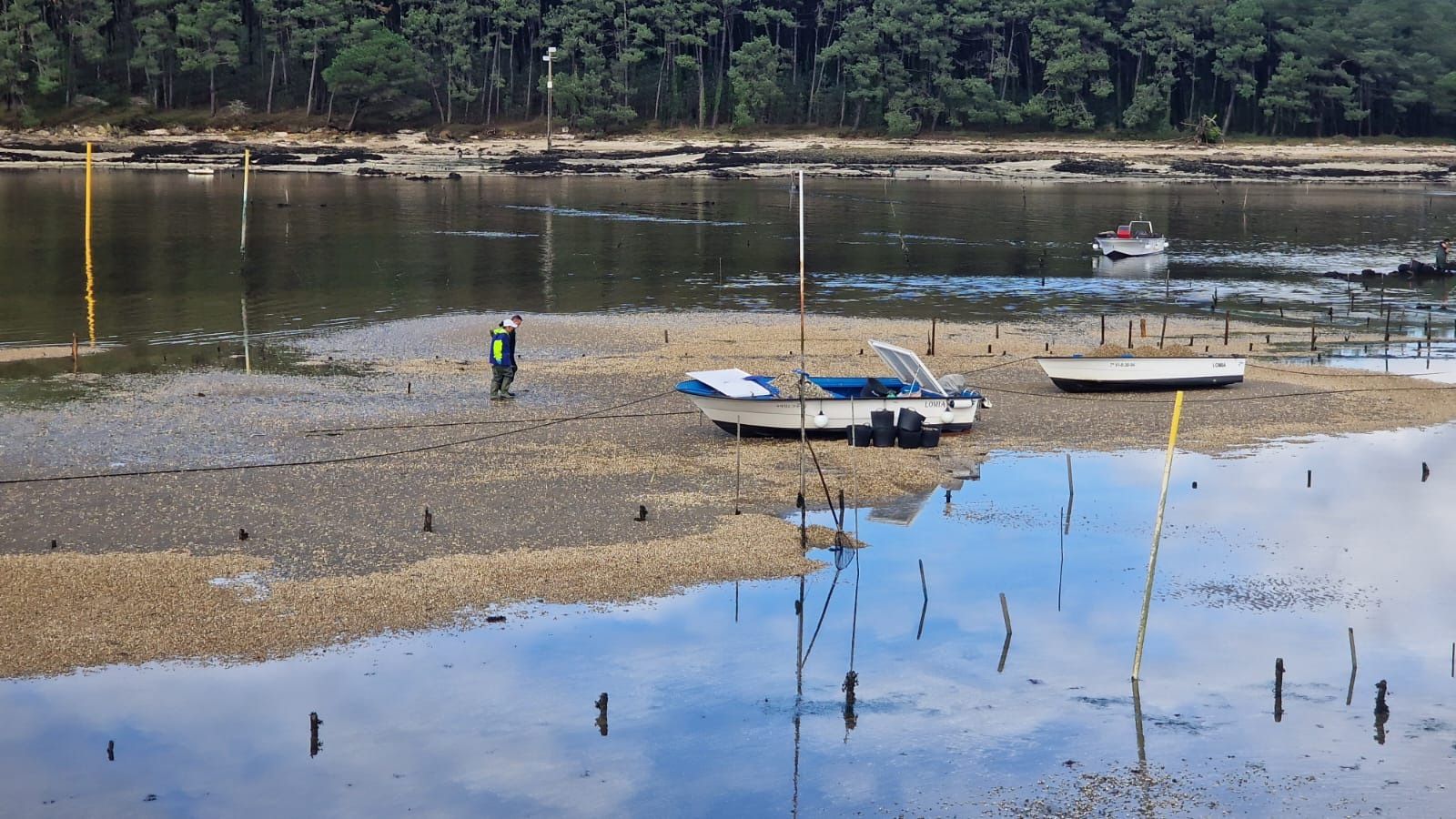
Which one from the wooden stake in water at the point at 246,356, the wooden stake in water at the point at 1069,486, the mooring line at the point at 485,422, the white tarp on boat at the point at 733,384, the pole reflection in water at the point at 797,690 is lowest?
the pole reflection in water at the point at 797,690

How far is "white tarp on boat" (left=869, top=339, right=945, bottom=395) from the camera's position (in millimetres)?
28062

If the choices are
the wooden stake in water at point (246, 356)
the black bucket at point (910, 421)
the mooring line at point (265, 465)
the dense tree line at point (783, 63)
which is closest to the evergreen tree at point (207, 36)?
the dense tree line at point (783, 63)

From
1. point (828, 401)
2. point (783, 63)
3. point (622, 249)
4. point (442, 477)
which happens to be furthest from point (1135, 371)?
point (783, 63)

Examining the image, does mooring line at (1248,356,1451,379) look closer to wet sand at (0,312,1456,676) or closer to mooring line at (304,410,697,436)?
wet sand at (0,312,1456,676)

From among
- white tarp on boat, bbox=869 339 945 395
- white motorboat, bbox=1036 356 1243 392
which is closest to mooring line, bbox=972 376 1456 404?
white motorboat, bbox=1036 356 1243 392

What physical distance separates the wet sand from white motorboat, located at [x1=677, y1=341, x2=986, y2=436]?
1.45 feet

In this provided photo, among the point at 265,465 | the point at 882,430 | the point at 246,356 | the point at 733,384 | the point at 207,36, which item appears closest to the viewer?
the point at 265,465

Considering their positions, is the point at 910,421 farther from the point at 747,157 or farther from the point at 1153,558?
the point at 747,157

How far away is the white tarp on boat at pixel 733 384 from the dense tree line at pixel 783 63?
90.6m

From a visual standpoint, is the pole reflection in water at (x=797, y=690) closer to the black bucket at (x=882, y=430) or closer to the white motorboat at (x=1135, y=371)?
the black bucket at (x=882, y=430)

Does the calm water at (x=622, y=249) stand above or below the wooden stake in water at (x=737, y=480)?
above

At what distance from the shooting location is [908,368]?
93.4ft

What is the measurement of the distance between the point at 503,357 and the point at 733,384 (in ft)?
17.7

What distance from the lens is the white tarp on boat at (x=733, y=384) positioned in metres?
27.2
